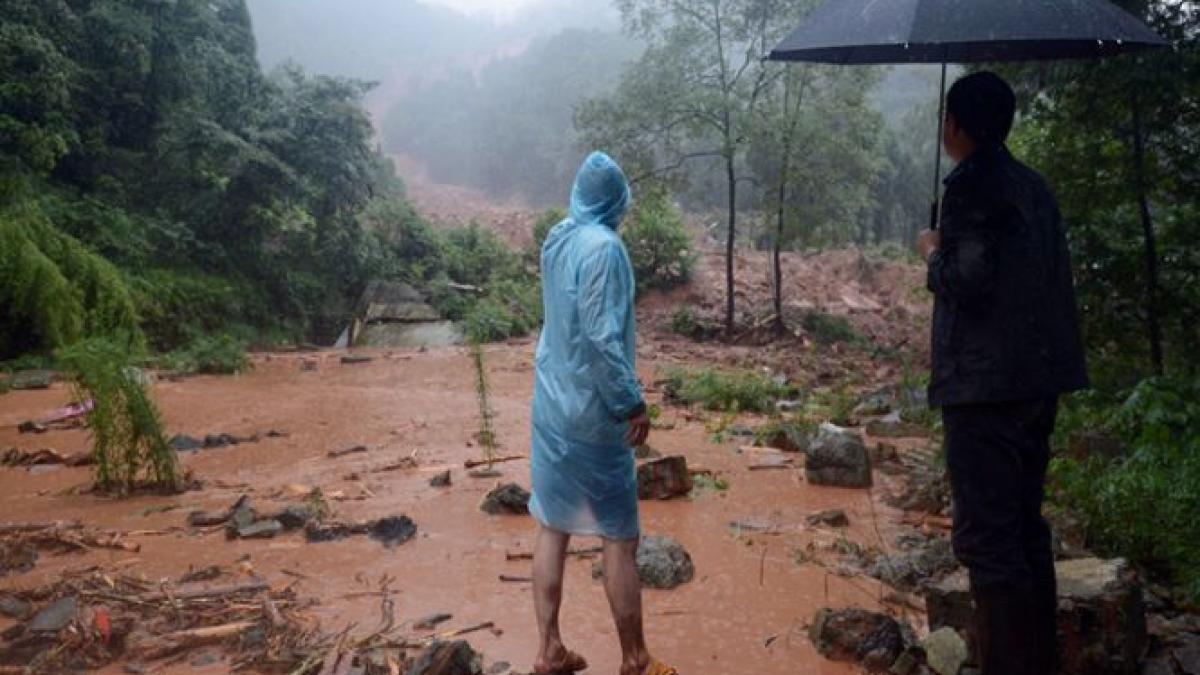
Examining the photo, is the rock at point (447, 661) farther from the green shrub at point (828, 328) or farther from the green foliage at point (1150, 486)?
the green shrub at point (828, 328)

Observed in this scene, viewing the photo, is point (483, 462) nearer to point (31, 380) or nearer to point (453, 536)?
point (453, 536)

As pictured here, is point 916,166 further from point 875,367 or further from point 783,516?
point 783,516

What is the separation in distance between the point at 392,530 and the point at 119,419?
7.41 feet

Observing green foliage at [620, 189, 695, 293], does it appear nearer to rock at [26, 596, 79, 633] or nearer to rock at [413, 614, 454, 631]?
rock at [413, 614, 454, 631]

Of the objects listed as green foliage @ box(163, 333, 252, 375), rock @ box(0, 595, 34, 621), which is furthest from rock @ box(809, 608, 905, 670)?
green foliage @ box(163, 333, 252, 375)

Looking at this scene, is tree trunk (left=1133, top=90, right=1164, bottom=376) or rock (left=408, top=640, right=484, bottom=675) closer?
rock (left=408, top=640, right=484, bottom=675)

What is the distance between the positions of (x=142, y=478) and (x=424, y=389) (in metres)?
5.97

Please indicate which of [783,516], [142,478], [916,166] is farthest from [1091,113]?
[916,166]

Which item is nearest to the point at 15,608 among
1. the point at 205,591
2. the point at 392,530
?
the point at 205,591

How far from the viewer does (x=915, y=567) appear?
442cm

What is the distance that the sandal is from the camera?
3277 mm

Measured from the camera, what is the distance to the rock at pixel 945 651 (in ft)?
10.5

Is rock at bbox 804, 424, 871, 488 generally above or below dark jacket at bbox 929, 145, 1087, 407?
below

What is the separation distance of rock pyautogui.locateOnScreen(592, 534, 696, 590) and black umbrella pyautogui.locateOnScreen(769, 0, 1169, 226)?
2.15 metres
